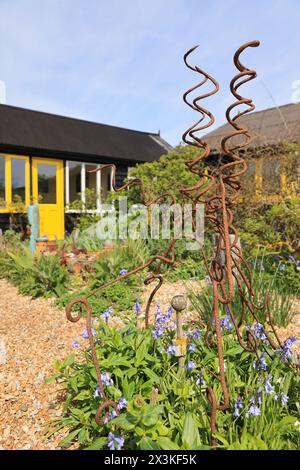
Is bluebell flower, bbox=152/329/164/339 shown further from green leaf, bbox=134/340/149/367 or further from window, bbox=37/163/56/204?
window, bbox=37/163/56/204

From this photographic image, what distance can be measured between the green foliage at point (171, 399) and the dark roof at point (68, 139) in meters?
8.69

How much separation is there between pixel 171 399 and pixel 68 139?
10.6 m

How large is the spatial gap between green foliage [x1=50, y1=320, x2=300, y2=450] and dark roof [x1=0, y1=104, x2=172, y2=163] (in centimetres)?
869

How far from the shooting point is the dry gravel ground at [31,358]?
6.20 ft

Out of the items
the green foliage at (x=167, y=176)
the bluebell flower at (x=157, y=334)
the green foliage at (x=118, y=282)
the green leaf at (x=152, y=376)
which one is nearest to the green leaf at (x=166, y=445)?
the green leaf at (x=152, y=376)

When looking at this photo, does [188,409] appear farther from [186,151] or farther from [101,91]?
[101,91]

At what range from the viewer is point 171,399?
168 centimetres

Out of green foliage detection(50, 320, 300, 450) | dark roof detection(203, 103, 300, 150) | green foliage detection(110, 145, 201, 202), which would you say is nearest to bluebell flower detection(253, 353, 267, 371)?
green foliage detection(50, 320, 300, 450)

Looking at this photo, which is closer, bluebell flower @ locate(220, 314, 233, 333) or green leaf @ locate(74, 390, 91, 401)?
green leaf @ locate(74, 390, 91, 401)

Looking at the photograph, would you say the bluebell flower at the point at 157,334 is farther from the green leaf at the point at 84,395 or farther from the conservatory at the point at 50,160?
the conservatory at the point at 50,160

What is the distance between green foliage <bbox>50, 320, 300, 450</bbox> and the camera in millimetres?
1353

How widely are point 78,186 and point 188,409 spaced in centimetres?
1180
